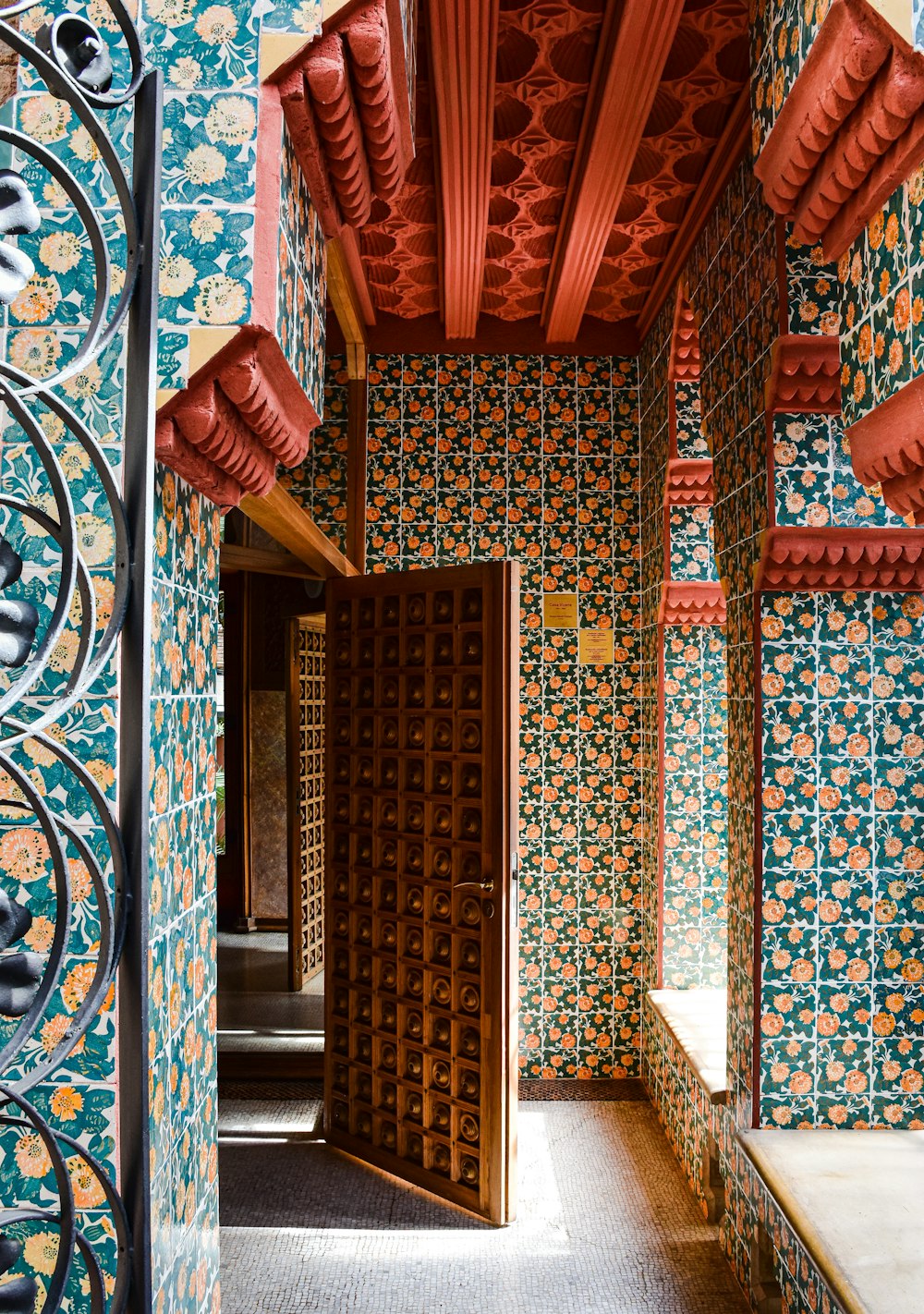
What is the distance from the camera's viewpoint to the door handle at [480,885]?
4059 mm

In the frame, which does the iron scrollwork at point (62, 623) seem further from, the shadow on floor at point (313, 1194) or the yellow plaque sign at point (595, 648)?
the yellow plaque sign at point (595, 648)

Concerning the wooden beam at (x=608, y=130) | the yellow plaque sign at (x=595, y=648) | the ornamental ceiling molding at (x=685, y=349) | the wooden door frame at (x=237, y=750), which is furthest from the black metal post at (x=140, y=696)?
the wooden door frame at (x=237, y=750)

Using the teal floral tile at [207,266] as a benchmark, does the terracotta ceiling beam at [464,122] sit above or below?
above

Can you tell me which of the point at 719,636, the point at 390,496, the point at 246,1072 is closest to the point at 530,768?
the point at 719,636

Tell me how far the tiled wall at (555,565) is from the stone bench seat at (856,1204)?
2.34 metres

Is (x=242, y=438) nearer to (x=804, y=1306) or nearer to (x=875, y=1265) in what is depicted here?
(x=875, y=1265)

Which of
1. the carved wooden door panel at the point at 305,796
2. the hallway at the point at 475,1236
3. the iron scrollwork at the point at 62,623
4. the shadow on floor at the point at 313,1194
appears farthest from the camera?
the carved wooden door panel at the point at 305,796

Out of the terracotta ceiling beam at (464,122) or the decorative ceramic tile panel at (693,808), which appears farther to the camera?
the decorative ceramic tile panel at (693,808)

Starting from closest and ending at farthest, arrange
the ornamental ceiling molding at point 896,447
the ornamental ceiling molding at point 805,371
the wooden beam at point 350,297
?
the ornamental ceiling molding at point 896,447, the ornamental ceiling molding at point 805,371, the wooden beam at point 350,297

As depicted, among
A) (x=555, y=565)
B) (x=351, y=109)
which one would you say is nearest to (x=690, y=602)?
(x=555, y=565)

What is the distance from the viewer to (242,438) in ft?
6.15

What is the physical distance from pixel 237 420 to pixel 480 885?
8.73 ft

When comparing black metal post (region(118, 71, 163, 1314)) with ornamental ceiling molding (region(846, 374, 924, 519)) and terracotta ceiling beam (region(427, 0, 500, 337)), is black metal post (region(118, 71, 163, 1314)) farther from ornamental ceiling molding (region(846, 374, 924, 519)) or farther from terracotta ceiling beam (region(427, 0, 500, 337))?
terracotta ceiling beam (region(427, 0, 500, 337))

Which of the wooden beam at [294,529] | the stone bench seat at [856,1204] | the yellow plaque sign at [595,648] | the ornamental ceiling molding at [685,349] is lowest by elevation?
the stone bench seat at [856,1204]
